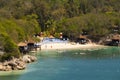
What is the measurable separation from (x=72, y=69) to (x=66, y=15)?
2070 inches

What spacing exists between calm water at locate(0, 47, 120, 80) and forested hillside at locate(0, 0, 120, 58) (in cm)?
2111

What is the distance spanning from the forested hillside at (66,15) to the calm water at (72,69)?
21.1 meters

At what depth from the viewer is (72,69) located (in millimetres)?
53906

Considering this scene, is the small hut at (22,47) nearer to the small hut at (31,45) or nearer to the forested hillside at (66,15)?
the small hut at (31,45)

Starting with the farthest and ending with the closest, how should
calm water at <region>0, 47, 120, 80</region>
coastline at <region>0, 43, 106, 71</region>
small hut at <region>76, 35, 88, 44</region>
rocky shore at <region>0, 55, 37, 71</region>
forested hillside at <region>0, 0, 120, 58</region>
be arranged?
forested hillside at <region>0, 0, 120, 58</region> → small hut at <region>76, 35, 88, 44</region> → coastline at <region>0, 43, 106, 71</region> → rocky shore at <region>0, 55, 37, 71</region> → calm water at <region>0, 47, 120, 80</region>

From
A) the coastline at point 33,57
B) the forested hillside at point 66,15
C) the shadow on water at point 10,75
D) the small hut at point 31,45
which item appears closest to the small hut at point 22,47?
the small hut at point 31,45

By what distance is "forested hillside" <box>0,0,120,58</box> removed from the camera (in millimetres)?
95500

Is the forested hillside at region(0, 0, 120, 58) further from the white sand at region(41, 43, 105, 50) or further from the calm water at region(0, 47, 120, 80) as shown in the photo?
the calm water at region(0, 47, 120, 80)

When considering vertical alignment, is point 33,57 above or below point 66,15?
below

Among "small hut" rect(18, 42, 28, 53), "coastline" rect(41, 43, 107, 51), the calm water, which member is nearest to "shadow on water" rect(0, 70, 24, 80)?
the calm water

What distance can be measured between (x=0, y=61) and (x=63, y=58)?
17.0m

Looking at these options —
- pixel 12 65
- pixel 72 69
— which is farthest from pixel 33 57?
pixel 12 65

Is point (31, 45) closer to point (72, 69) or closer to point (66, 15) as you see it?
point (72, 69)

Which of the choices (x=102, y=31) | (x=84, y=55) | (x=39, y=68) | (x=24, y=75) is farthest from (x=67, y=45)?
(x=24, y=75)
